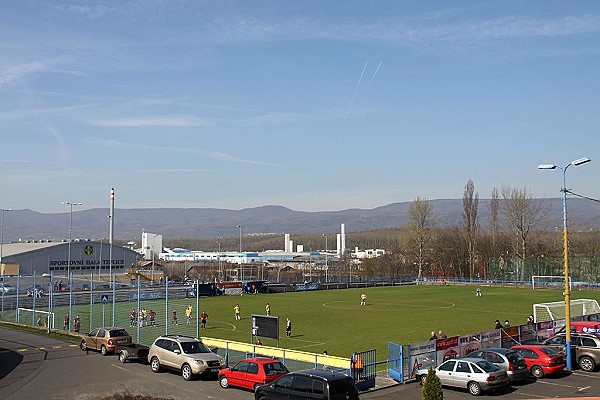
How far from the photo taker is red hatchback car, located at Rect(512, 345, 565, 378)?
2481 cm

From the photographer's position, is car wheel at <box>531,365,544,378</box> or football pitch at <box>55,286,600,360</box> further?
football pitch at <box>55,286,600,360</box>

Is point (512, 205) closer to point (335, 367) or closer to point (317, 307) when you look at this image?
point (317, 307)

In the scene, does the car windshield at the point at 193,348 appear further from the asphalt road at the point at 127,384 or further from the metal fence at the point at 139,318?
the metal fence at the point at 139,318

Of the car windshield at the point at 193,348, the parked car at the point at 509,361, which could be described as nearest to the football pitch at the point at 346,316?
the car windshield at the point at 193,348

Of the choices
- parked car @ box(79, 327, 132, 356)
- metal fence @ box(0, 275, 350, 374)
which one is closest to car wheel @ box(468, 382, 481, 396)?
metal fence @ box(0, 275, 350, 374)

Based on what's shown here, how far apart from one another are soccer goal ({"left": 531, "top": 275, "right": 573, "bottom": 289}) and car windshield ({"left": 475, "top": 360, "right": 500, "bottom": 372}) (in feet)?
240

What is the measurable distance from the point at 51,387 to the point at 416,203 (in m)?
112

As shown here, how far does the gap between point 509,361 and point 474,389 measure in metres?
2.50

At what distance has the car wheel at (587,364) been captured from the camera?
26.5 m

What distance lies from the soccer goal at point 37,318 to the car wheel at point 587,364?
1230 inches

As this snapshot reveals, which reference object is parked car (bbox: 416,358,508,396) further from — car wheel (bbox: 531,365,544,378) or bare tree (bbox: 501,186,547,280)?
bare tree (bbox: 501,186,547,280)

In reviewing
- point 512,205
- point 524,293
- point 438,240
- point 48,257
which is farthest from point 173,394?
point 438,240

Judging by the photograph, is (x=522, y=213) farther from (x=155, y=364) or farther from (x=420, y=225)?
(x=155, y=364)

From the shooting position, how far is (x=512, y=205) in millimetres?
115312
